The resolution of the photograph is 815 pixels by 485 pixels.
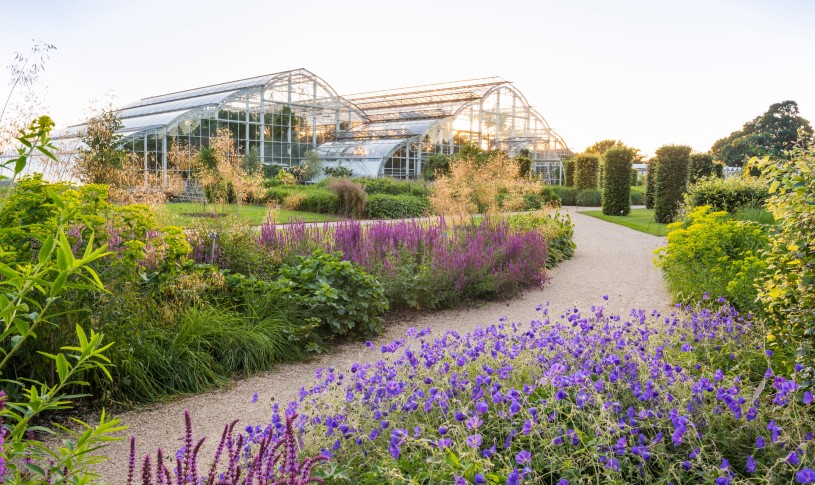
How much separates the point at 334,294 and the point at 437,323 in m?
1.36

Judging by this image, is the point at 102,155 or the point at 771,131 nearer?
the point at 102,155

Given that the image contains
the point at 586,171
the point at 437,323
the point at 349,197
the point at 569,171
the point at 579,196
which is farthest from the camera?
the point at 569,171

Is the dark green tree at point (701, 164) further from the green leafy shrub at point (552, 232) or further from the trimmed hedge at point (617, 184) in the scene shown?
the green leafy shrub at point (552, 232)

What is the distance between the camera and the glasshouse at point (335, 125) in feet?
83.6

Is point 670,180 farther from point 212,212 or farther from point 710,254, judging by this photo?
point 212,212

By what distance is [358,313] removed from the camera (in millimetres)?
5590

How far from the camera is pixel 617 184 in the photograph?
73.1 feet

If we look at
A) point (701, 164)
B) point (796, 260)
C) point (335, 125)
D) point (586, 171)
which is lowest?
point (796, 260)

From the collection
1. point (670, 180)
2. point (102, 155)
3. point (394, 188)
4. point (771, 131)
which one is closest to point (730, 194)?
point (670, 180)

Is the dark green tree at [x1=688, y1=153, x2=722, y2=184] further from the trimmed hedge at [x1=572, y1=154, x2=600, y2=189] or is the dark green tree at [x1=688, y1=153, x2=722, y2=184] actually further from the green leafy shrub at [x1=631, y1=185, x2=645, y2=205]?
the green leafy shrub at [x1=631, y1=185, x2=645, y2=205]

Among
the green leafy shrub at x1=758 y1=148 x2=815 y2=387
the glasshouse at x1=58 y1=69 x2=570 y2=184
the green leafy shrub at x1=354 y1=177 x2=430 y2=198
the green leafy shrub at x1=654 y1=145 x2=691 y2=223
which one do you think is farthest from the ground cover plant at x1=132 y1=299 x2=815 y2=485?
the glasshouse at x1=58 y1=69 x2=570 y2=184

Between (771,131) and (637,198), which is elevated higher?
(771,131)

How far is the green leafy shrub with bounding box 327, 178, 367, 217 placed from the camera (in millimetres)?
16688

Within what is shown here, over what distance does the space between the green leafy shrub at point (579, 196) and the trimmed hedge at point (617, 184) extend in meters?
6.30
